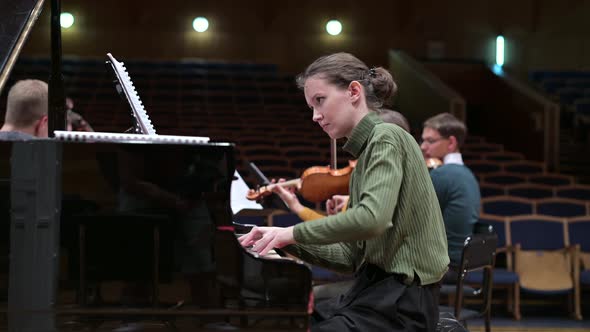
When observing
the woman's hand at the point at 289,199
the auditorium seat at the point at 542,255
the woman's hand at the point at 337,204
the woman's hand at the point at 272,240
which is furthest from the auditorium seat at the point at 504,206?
the woman's hand at the point at 272,240

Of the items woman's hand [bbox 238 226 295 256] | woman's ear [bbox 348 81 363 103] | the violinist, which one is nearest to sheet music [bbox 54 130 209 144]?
woman's hand [bbox 238 226 295 256]

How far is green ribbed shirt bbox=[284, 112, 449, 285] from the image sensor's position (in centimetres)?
201

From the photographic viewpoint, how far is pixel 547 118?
33.3 ft

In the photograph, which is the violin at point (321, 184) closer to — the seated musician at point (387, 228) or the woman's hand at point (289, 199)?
the woman's hand at point (289, 199)

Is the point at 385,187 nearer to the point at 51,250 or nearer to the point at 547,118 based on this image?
the point at 51,250

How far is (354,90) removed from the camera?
7.25 feet

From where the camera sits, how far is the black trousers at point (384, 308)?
2168 millimetres

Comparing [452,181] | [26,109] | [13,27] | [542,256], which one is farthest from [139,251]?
[542,256]

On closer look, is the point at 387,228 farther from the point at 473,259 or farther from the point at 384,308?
the point at 473,259

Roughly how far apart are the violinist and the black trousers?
2.03 metres

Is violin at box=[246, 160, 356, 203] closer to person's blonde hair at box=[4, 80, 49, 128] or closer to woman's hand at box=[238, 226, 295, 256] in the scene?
person's blonde hair at box=[4, 80, 49, 128]

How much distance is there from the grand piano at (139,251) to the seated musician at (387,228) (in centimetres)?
13

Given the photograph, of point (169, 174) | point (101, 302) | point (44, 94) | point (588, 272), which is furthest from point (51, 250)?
point (588, 272)

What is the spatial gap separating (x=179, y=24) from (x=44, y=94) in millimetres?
12351
